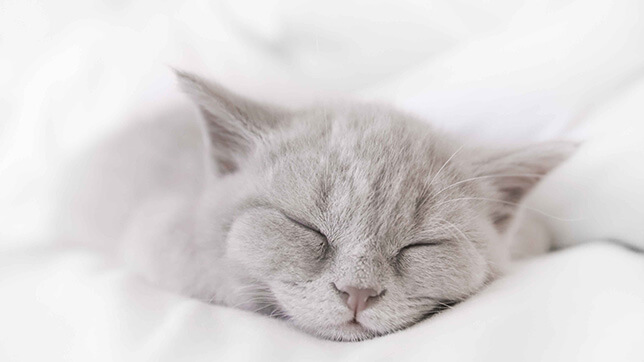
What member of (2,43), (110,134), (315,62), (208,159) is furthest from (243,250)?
(2,43)

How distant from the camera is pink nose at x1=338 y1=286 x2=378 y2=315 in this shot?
2.46 ft

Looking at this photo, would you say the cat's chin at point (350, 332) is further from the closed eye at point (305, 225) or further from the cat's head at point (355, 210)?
the closed eye at point (305, 225)

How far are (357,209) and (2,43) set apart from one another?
3.85 ft

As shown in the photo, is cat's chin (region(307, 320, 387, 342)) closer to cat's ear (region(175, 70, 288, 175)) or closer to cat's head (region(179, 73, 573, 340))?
cat's head (region(179, 73, 573, 340))

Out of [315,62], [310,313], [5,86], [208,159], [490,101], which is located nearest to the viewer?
[310,313]

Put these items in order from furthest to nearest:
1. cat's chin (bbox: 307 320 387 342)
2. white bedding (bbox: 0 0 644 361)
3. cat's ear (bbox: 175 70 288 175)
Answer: cat's ear (bbox: 175 70 288 175) < cat's chin (bbox: 307 320 387 342) < white bedding (bbox: 0 0 644 361)

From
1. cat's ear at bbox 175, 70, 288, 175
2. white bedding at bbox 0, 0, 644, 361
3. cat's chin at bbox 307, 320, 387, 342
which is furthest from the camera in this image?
cat's ear at bbox 175, 70, 288, 175

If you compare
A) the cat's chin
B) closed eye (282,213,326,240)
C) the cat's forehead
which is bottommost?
the cat's chin

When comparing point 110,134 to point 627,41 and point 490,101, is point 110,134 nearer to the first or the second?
point 490,101

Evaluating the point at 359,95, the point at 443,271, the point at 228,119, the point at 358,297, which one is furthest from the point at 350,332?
the point at 359,95

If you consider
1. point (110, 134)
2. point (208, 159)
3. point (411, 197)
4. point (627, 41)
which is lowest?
point (110, 134)

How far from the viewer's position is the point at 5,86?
4.44ft

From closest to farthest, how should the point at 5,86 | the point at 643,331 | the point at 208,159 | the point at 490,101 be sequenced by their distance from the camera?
the point at 643,331, the point at 208,159, the point at 490,101, the point at 5,86

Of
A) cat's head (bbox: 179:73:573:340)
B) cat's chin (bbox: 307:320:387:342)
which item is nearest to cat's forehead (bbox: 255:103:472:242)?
cat's head (bbox: 179:73:573:340)
